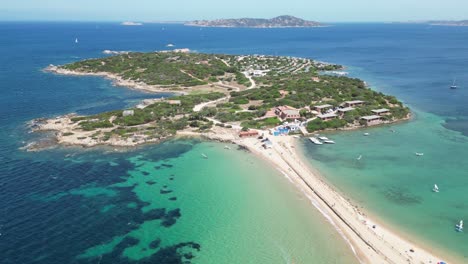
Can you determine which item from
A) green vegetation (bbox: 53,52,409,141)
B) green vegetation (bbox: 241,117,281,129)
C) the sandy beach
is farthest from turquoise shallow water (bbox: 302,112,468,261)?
green vegetation (bbox: 241,117,281,129)

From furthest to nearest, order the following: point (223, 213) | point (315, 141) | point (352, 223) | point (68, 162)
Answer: point (315, 141), point (68, 162), point (223, 213), point (352, 223)

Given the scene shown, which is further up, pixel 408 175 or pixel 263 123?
pixel 263 123

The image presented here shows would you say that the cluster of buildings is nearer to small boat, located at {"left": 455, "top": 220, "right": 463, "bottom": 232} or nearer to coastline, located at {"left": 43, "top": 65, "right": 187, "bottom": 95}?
small boat, located at {"left": 455, "top": 220, "right": 463, "bottom": 232}

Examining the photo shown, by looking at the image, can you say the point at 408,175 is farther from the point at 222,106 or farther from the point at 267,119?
the point at 222,106

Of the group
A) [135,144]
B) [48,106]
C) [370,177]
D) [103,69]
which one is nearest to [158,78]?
[103,69]

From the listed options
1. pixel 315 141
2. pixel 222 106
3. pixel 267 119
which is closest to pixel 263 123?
pixel 267 119

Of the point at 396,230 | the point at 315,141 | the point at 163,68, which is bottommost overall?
the point at 396,230
